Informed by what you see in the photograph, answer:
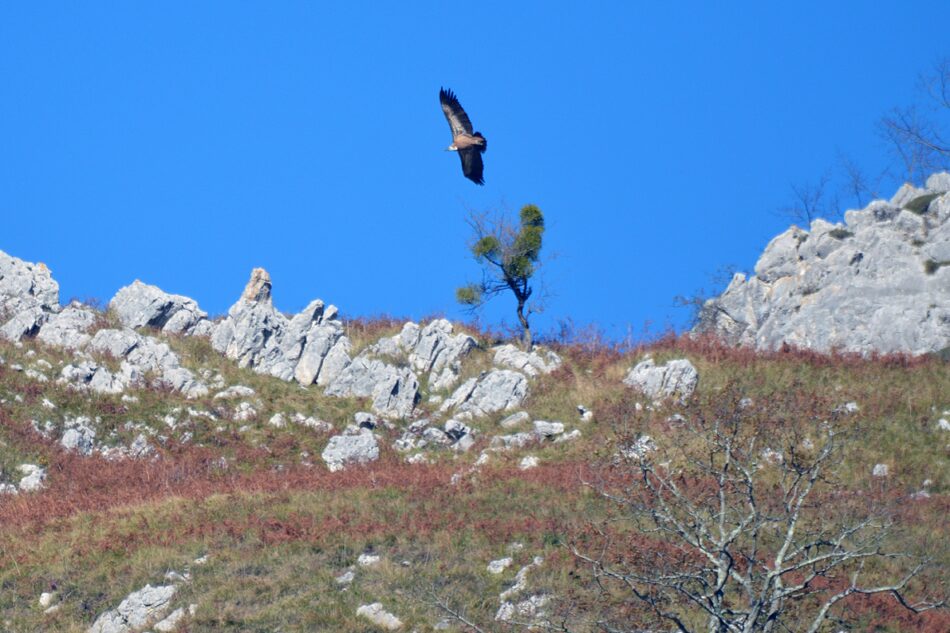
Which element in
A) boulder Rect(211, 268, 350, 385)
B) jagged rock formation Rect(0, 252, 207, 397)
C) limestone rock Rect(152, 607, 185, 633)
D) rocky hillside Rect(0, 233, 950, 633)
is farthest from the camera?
boulder Rect(211, 268, 350, 385)

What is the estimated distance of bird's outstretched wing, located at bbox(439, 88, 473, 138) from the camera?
26594mm

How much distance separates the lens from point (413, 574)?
19766 mm

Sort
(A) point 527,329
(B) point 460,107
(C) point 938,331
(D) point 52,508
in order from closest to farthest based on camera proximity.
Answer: (D) point 52,508 < (B) point 460,107 < (C) point 938,331 < (A) point 527,329

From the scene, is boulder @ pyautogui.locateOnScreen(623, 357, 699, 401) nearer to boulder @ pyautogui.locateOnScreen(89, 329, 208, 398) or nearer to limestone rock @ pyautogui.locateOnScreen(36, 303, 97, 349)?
boulder @ pyautogui.locateOnScreen(89, 329, 208, 398)

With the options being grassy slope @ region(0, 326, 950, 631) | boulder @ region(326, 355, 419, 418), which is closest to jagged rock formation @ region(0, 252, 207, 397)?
grassy slope @ region(0, 326, 950, 631)

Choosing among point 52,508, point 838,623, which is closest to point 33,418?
point 52,508

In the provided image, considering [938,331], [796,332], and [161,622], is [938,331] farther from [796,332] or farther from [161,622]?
[161,622]

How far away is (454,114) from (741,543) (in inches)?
442

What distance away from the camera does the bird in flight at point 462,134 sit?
87.4ft

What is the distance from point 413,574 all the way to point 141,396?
13.0 m

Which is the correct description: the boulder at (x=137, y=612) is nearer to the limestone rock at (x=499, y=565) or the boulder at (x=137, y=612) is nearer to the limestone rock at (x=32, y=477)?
the limestone rock at (x=499, y=565)

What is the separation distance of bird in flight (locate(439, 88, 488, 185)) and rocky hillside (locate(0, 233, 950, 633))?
654 centimetres

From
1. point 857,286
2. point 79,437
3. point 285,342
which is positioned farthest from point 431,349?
point 857,286

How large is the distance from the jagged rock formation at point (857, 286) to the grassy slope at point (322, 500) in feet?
7.83
